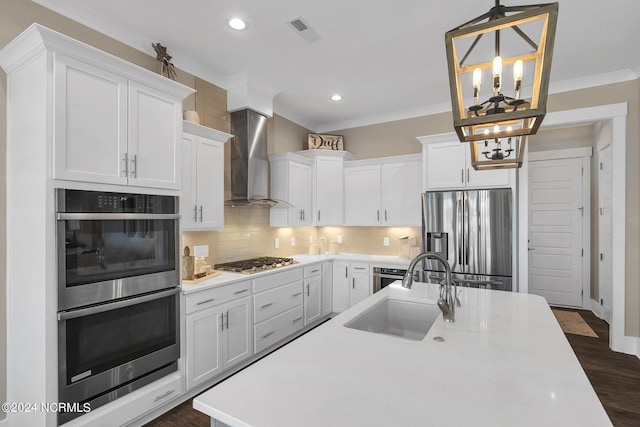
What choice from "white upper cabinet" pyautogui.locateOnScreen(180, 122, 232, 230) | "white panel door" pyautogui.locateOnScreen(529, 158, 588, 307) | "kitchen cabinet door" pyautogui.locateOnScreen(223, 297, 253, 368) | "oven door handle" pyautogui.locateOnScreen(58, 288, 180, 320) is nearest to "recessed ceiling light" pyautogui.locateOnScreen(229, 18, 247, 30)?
"white upper cabinet" pyautogui.locateOnScreen(180, 122, 232, 230)

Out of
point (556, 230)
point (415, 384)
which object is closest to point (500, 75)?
point (415, 384)

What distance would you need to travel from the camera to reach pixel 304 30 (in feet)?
8.63

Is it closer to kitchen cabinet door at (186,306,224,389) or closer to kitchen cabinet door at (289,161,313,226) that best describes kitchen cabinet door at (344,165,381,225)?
kitchen cabinet door at (289,161,313,226)

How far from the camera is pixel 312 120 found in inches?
201

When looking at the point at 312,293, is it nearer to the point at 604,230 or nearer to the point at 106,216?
the point at 106,216

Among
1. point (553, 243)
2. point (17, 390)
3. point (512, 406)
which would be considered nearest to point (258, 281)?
point (17, 390)

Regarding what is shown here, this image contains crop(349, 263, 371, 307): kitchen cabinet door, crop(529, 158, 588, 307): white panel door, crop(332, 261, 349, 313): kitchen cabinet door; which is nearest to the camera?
crop(349, 263, 371, 307): kitchen cabinet door

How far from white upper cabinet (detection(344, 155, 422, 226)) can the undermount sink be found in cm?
229

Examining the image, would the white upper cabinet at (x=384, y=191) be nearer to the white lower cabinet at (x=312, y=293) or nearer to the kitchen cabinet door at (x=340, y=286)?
the kitchen cabinet door at (x=340, y=286)

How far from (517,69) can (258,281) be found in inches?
107

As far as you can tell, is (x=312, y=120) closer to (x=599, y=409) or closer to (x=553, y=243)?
(x=553, y=243)

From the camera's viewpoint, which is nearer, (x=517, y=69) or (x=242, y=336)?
(x=517, y=69)

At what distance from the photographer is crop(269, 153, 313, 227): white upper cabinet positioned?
4.21m

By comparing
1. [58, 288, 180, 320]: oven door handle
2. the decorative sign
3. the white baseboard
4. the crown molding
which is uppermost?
the crown molding
